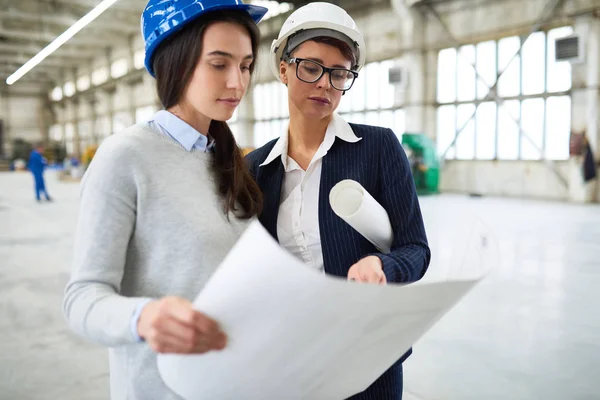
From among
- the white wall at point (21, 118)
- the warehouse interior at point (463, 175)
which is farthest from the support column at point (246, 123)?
the white wall at point (21, 118)

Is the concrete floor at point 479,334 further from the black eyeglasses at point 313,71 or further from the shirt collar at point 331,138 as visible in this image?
the black eyeglasses at point 313,71

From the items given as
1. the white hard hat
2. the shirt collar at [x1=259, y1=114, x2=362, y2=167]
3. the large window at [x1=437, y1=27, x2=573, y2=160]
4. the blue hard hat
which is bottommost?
the shirt collar at [x1=259, y1=114, x2=362, y2=167]

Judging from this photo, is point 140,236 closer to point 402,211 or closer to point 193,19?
point 193,19

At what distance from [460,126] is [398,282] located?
12712mm

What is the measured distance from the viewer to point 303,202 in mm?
1302

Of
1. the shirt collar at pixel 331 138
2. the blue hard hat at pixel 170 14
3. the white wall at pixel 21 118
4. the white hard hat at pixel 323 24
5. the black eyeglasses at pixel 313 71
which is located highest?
the white wall at pixel 21 118

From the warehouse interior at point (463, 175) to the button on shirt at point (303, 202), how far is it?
0.26m

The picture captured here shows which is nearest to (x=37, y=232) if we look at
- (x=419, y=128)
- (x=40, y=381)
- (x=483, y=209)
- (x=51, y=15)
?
(x=40, y=381)

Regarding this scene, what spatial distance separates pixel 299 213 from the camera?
50.8 inches

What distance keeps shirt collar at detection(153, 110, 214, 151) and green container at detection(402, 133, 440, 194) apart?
10.8 meters

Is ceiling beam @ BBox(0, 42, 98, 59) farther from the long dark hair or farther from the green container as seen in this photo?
the long dark hair

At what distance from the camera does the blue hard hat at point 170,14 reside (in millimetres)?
918

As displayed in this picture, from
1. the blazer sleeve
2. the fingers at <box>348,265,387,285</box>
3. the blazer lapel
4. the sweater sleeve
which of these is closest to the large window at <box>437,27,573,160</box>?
the blazer sleeve

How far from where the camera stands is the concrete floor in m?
2.64
